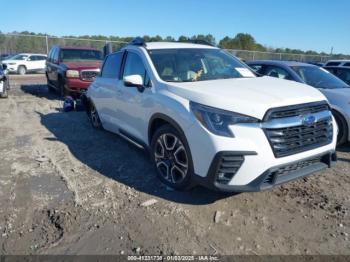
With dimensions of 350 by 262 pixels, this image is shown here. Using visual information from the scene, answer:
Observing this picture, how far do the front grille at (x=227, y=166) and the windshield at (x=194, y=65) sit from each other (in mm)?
1498

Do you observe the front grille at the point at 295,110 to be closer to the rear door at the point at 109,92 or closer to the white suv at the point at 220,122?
the white suv at the point at 220,122

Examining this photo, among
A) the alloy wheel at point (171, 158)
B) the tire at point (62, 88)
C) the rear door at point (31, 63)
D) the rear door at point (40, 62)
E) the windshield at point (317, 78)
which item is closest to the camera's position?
the alloy wheel at point (171, 158)

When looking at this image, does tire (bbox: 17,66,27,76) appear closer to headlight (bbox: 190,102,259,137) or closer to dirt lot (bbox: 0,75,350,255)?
dirt lot (bbox: 0,75,350,255)

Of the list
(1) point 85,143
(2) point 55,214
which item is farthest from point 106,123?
(2) point 55,214

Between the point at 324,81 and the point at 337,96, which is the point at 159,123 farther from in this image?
the point at 324,81

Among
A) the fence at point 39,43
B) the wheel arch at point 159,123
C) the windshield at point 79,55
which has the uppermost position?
the fence at point 39,43

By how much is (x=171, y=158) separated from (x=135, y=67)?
5.67 feet

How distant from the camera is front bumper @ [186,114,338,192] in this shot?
3334 millimetres

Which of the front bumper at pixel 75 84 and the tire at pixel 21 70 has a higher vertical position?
the front bumper at pixel 75 84

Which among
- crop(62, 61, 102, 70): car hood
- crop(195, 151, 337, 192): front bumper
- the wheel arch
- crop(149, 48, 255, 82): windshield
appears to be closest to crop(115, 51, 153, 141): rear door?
the wheel arch

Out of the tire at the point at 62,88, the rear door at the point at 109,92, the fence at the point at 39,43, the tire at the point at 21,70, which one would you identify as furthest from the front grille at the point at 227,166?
the tire at the point at 21,70

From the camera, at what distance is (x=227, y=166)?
3402 mm

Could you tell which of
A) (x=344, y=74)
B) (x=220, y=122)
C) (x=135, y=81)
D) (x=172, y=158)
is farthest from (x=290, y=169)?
(x=344, y=74)

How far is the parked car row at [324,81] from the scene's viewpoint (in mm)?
5840
